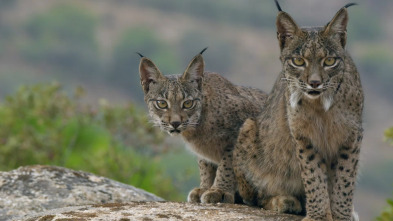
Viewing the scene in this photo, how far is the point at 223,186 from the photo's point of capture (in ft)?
36.3

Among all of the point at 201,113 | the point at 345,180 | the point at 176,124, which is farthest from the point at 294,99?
the point at 201,113

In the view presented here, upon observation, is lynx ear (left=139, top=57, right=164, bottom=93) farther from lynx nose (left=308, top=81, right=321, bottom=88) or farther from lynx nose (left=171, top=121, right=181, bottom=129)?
lynx nose (left=308, top=81, right=321, bottom=88)

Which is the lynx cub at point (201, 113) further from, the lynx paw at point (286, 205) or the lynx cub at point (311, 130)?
the lynx paw at point (286, 205)

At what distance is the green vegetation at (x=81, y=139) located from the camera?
1867cm

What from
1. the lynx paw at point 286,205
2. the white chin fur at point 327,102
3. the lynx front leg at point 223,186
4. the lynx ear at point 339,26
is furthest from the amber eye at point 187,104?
the lynx ear at point 339,26

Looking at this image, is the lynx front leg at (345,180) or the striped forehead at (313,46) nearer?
the striped forehead at (313,46)

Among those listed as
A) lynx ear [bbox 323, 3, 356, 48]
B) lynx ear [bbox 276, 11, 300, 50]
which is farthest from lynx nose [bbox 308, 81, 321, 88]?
lynx ear [bbox 276, 11, 300, 50]

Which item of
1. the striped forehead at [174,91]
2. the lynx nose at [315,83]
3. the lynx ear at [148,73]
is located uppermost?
the lynx ear at [148,73]

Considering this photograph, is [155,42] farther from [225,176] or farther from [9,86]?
[225,176]

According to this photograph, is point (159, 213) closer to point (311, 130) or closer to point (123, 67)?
point (311, 130)

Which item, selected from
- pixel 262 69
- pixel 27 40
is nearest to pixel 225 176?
pixel 262 69

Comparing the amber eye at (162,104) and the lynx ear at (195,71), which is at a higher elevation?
the lynx ear at (195,71)

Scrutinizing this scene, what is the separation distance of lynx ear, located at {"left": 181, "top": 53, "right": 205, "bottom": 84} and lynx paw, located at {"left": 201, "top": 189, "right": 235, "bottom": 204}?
1.64 metres

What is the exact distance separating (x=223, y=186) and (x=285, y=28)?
8.72ft
